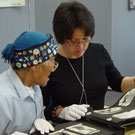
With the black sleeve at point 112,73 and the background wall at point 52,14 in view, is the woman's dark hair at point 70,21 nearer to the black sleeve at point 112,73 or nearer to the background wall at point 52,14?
the black sleeve at point 112,73

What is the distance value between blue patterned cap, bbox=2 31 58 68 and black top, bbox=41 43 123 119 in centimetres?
37

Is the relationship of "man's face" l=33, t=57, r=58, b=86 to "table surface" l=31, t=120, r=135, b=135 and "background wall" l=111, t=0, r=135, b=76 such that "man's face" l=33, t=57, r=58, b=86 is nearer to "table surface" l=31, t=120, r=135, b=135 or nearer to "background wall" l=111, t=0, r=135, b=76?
"table surface" l=31, t=120, r=135, b=135

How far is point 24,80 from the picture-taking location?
109 centimetres

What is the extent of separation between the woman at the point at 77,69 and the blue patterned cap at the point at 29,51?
0.83ft

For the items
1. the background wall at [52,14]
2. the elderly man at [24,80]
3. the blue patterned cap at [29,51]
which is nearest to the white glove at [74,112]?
the elderly man at [24,80]

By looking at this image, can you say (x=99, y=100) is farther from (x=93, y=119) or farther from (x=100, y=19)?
(x=100, y=19)

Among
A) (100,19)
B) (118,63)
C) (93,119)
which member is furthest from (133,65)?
(93,119)

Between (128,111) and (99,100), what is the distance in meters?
0.41

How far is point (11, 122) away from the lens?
996mm

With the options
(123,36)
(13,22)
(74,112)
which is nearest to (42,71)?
(74,112)

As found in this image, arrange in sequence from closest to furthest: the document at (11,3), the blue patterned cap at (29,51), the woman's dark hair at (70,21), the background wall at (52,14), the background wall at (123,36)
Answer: the blue patterned cap at (29,51)
the woman's dark hair at (70,21)
the document at (11,3)
the background wall at (52,14)
the background wall at (123,36)

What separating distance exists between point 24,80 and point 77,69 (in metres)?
0.42

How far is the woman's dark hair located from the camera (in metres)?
1.26

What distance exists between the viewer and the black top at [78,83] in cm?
140
